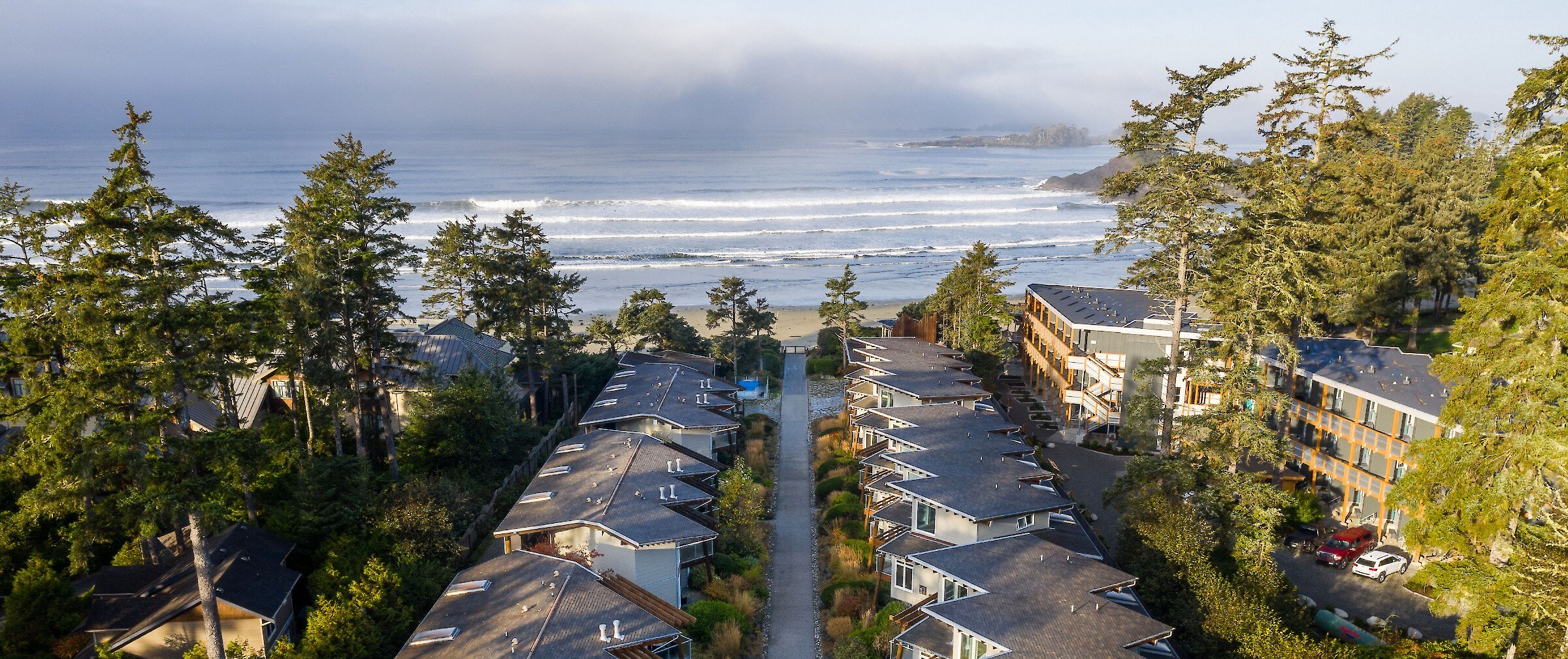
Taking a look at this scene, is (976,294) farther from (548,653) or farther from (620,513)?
(548,653)

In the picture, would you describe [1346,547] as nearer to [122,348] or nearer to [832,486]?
[832,486]

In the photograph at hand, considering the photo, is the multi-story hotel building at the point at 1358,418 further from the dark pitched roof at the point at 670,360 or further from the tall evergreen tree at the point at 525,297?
the tall evergreen tree at the point at 525,297

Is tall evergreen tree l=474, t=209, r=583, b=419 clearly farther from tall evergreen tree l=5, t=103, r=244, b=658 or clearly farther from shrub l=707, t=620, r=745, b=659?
shrub l=707, t=620, r=745, b=659

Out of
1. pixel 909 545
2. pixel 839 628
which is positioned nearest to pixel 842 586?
pixel 839 628

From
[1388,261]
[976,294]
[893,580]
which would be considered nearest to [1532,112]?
[893,580]

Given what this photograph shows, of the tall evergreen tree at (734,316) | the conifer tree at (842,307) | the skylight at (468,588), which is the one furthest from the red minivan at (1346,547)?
the tall evergreen tree at (734,316)

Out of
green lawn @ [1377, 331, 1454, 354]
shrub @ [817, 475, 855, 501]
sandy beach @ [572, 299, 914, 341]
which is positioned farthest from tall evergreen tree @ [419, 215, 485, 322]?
green lawn @ [1377, 331, 1454, 354]
